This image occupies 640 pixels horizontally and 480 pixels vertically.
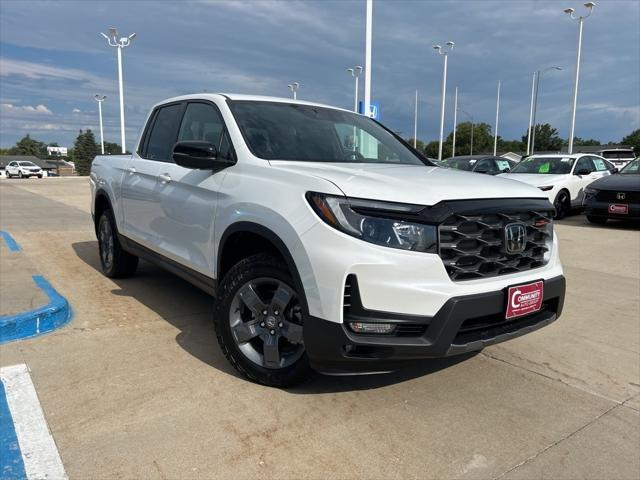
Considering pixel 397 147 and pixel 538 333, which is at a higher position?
pixel 397 147

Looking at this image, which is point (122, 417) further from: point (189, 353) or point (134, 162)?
point (134, 162)

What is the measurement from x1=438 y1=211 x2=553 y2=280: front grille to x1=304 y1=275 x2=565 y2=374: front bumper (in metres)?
0.16

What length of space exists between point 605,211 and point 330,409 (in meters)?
10.1

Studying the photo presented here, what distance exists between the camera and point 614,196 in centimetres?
1073

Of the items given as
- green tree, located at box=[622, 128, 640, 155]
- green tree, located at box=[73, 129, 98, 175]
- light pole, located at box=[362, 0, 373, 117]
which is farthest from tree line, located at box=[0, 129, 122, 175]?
green tree, located at box=[622, 128, 640, 155]

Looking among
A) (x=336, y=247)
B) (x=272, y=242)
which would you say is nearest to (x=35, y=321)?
(x=272, y=242)

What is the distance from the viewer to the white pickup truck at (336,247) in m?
2.52

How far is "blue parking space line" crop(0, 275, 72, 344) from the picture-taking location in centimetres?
380

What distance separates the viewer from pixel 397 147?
4.40 metres

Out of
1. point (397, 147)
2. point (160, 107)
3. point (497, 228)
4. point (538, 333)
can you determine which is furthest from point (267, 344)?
point (160, 107)

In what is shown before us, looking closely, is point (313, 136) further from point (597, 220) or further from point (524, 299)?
point (597, 220)

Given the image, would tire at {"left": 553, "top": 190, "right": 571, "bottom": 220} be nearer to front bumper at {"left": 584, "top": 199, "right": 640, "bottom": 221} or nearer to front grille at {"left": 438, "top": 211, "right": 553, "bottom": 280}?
front bumper at {"left": 584, "top": 199, "right": 640, "bottom": 221}

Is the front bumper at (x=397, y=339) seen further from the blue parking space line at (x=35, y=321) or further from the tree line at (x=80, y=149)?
the tree line at (x=80, y=149)

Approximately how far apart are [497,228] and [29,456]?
263 cm
